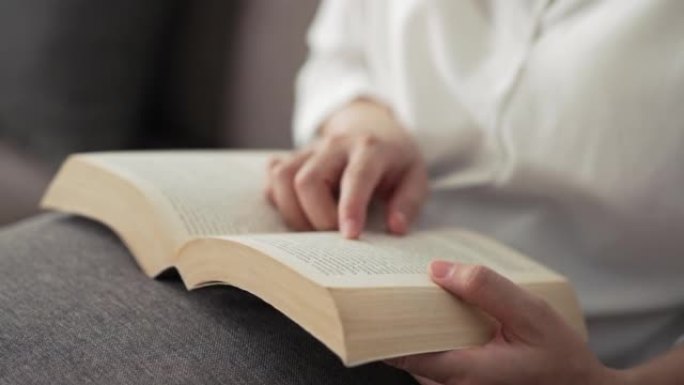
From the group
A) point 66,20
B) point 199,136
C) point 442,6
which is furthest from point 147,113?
point 442,6

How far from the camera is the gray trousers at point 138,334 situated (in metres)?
0.43

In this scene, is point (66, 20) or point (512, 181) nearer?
point (512, 181)

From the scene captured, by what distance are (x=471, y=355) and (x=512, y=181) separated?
25 cm

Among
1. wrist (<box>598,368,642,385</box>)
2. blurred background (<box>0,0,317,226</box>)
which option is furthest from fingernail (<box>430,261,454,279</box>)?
blurred background (<box>0,0,317,226</box>)

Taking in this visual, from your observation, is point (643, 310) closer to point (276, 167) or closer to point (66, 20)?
point (276, 167)

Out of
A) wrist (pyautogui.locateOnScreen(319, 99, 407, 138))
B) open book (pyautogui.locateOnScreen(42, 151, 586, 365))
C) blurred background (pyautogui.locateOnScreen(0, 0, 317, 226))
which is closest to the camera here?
open book (pyautogui.locateOnScreen(42, 151, 586, 365))

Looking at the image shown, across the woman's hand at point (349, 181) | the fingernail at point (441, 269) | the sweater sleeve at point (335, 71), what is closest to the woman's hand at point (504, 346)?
the fingernail at point (441, 269)

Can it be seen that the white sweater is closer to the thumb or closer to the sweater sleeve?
the sweater sleeve

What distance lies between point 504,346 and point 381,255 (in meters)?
0.08

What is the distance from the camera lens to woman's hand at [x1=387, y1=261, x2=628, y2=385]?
40 cm

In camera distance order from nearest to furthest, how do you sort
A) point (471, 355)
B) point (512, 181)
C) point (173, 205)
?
point (471, 355), point (173, 205), point (512, 181)

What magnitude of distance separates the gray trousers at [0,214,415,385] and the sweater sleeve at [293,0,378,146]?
265mm

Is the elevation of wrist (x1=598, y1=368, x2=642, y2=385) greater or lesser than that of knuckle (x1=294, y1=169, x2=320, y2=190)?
lesser

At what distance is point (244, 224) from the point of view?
0.53 metres
